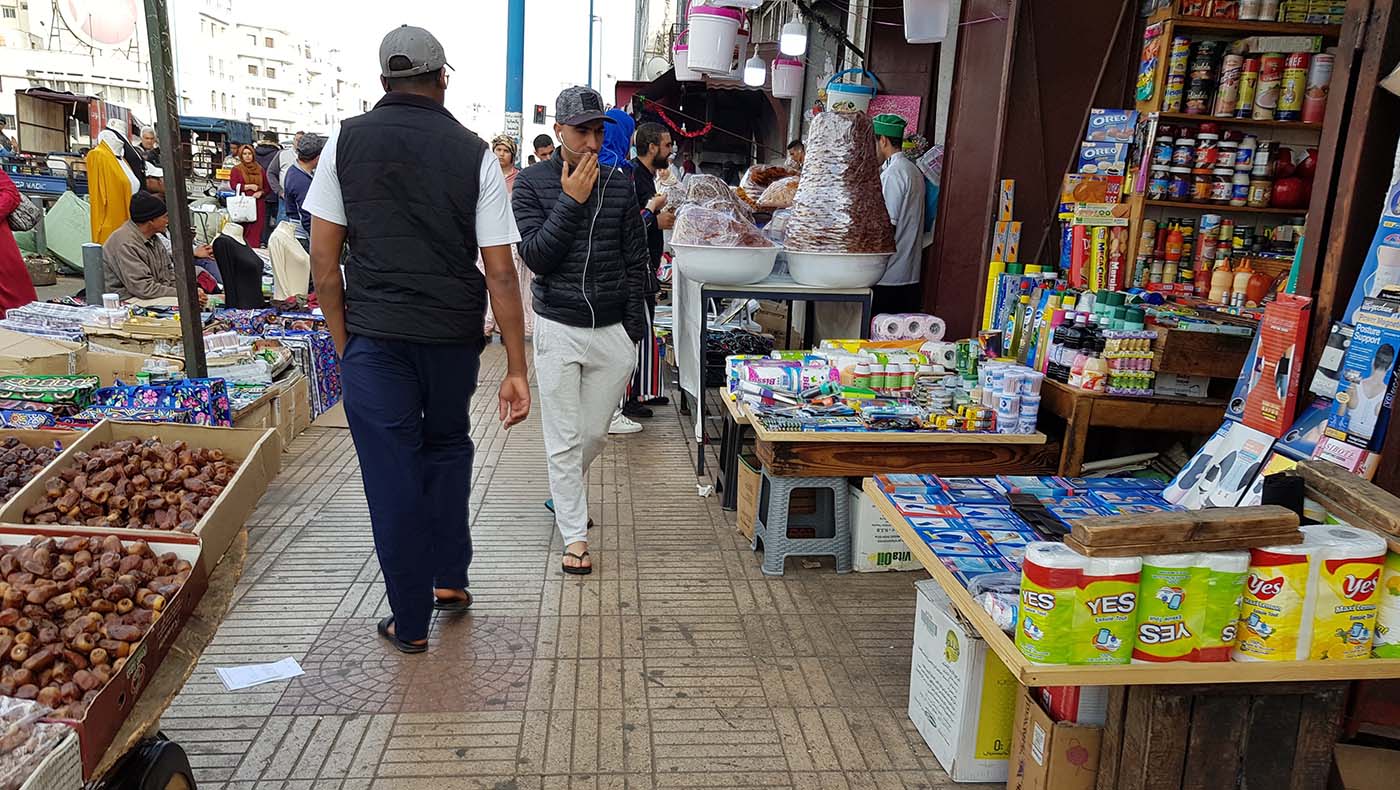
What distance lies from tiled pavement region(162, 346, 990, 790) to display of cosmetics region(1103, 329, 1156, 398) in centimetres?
128

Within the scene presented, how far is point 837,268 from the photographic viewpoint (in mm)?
5438

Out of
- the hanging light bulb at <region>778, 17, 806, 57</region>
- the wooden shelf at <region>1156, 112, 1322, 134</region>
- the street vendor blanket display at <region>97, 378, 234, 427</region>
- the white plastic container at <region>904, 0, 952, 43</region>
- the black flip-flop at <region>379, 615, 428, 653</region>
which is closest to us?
the black flip-flop at <region>379, 615, 428, 653</region>

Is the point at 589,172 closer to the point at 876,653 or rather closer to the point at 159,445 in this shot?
the point at 159,445

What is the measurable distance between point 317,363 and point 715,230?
3284 millimetres

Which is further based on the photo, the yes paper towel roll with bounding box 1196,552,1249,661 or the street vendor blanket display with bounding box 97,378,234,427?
the street vendor blanket display with bounding box 97,378,234,427

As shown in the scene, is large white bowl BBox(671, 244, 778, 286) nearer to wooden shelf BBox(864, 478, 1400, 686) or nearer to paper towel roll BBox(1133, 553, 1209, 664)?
wooden shelf BBox(864, 478, 1400, 686)

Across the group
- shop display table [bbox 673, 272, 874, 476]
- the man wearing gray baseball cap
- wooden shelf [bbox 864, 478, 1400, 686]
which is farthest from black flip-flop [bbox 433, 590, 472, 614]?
wooden shelf [bbox 864, 478, 1400, 686]

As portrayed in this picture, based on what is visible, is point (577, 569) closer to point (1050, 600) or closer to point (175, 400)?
point (175, 400)

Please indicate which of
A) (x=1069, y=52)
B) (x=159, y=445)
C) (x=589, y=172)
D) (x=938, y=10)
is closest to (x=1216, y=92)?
(x=1069, y=52)

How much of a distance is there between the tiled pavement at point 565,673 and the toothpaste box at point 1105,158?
304 cm

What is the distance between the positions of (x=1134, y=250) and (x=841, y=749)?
411 centimetres

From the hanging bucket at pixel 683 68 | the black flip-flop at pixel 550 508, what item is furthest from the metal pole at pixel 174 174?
the hanging bucket at pixel 683 68

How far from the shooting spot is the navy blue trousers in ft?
10.5

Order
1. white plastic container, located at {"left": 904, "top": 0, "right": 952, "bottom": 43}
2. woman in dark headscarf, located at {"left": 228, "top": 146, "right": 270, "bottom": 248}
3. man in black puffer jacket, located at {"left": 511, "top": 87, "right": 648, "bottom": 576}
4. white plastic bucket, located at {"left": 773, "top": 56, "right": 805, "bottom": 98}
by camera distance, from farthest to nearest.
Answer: woman in dark headscarf, located at {"left": 228, "top": 146, "right": 270, "bottom": 248} → white plastic bucket, located at {"left": 773, "top": 56, "right": 805, "bottom": 98} → white plastic container, located at {"left": 904, "top": 0, "right": 952, "bottom": 43} → man in black puffer jacket, located at {"left": 511, "top": 87, "right": 648, "bottom": 576}
